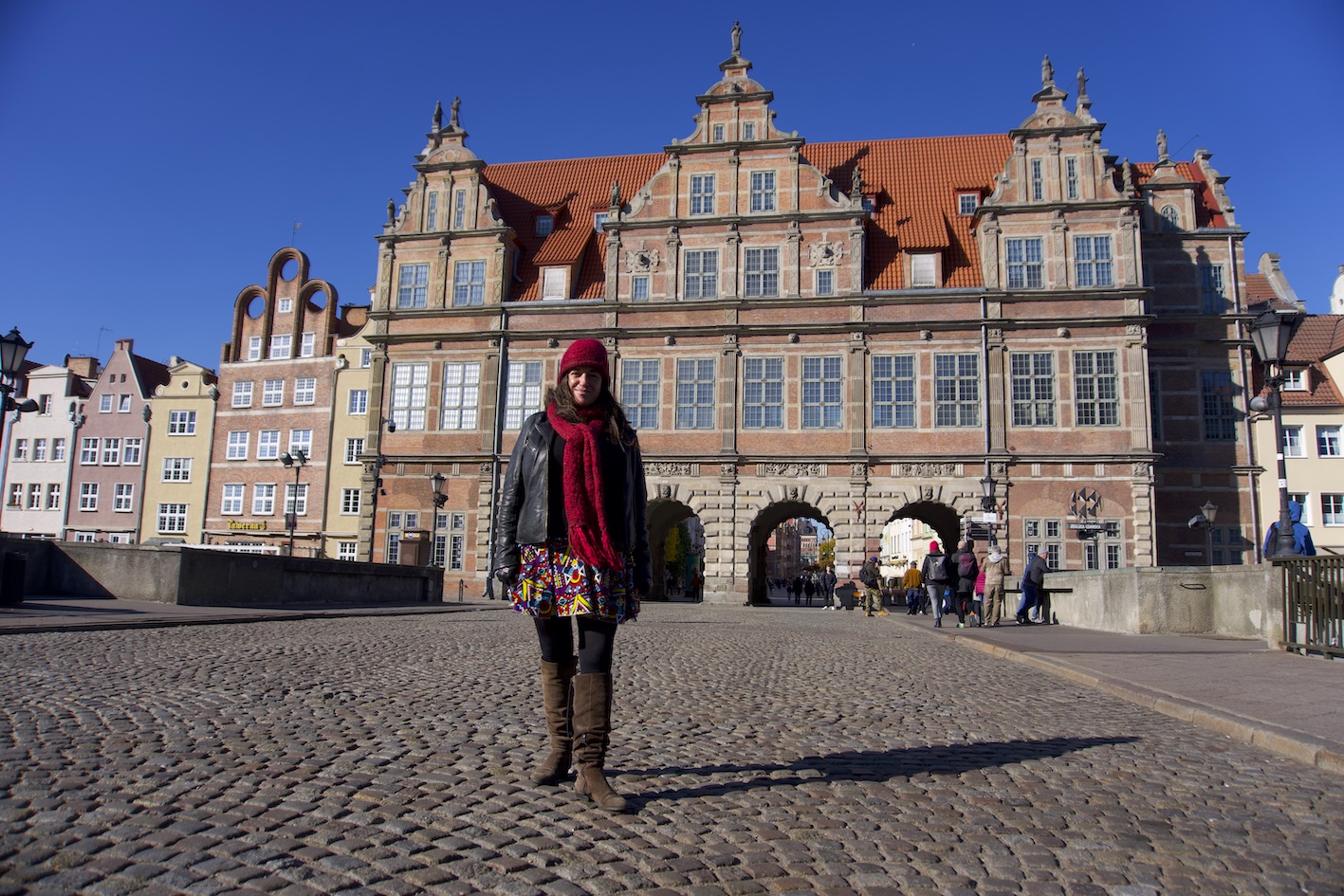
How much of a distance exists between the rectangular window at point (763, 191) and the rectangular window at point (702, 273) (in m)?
2.14

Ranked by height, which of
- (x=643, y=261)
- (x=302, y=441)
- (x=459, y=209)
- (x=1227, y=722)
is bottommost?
(x=1227, y=722)

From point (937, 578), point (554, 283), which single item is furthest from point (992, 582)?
point (554, 283)

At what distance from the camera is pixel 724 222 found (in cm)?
3253

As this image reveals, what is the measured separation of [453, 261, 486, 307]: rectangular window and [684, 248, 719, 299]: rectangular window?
7428mm

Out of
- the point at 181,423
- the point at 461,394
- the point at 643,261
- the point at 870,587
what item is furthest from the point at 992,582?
the point at 181,423

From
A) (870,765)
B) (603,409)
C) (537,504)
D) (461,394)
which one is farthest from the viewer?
(461,394)

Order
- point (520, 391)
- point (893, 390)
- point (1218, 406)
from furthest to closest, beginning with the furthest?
point (520, 391)
point (1218, 406)
point (893, 390)

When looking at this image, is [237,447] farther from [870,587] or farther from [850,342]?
[870,587]

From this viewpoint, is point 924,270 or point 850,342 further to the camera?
point 924,270

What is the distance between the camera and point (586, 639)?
167 inches

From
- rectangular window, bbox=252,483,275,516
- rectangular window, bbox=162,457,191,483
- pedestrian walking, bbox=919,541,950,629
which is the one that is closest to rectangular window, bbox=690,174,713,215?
pedestrian walking, bbox=919,541,950,629

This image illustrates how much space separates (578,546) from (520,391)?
29880 mm

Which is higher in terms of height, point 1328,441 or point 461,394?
point 461,394

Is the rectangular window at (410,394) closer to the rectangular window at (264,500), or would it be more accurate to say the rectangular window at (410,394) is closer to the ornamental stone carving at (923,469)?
the rectangular window at (264,500)
